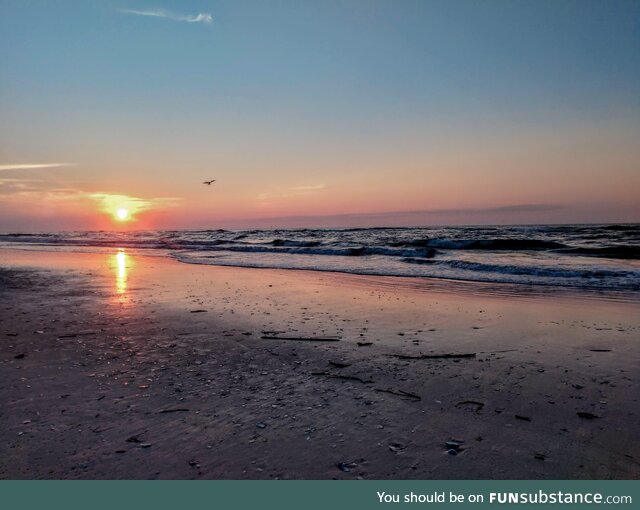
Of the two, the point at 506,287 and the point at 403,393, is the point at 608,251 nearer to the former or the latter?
the point at 506,287

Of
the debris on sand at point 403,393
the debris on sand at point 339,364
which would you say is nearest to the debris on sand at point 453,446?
the debris on sand at point 403,393

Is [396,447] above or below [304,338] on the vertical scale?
below

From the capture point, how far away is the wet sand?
11.0 feet

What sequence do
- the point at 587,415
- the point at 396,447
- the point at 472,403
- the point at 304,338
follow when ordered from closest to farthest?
the point at 396,447 → the point at 587,415 → the point at 472,403 → the point at 304,338

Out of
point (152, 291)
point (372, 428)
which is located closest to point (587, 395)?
point (372, 428)

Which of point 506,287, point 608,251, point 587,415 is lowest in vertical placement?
point 587,415

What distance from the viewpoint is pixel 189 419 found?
402 centimetres

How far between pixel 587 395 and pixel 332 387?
2812 mm

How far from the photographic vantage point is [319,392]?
4.73 m

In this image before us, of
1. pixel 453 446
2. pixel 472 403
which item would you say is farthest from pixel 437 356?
pixel 453 446

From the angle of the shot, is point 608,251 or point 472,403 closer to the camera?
point 472,403

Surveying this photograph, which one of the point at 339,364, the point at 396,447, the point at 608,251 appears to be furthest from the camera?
the point at 608,251
